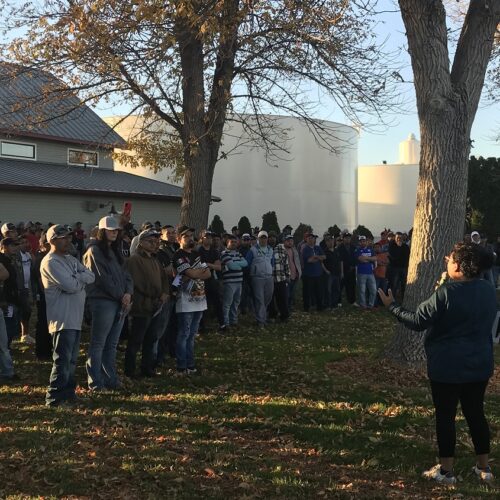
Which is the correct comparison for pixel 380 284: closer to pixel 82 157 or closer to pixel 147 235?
pixel 147 235

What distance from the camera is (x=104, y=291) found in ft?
21.9

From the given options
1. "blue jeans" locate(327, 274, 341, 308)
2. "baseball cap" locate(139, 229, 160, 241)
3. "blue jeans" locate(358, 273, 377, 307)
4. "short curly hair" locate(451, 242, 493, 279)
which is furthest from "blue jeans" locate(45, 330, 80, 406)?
"blue jeans" locate(358, 273, 377, 307)

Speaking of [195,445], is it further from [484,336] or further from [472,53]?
[472,53]

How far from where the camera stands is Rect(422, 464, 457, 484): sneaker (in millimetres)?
4656

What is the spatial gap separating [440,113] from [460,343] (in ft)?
13.7

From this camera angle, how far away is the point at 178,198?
24031 mm

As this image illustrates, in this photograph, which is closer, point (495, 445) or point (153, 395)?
point (495, 445)

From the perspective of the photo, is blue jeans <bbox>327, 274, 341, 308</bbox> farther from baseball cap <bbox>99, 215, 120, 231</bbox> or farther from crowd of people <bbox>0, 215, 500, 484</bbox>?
baseball cap <bbox>99, 215, 120, 231</bbox>

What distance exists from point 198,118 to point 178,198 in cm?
1094

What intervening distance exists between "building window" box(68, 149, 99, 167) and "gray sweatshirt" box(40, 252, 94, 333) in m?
17.9

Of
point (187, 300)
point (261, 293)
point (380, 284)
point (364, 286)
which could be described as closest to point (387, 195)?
point (380, 284)

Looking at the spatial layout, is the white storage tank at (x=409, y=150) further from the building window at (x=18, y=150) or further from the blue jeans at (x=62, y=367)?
the blue jeans at (x=62, y=367)

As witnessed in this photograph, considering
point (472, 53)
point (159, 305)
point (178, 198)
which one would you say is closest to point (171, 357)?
point (159, 305)

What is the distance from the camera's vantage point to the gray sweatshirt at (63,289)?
622 cm
